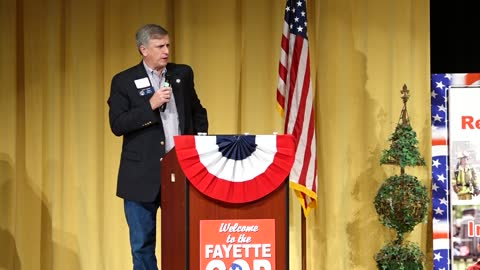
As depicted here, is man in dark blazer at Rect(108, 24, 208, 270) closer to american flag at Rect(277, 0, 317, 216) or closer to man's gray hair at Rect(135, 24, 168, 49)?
man's gray hair at Rect(135, 24, 168, 49)

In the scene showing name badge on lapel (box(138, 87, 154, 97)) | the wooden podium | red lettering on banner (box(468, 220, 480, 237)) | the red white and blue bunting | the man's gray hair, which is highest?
the man's gray hair

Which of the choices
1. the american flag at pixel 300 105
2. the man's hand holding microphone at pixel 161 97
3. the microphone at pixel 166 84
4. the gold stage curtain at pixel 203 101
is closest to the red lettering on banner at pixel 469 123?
the gold stage curtain at pixel 203 101

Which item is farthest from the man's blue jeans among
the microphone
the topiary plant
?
the topiary plant

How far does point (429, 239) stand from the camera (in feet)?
17.9

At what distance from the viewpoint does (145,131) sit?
12.4ft

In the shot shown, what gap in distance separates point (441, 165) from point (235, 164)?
236 cm

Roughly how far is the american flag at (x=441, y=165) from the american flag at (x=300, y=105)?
2.57 feet

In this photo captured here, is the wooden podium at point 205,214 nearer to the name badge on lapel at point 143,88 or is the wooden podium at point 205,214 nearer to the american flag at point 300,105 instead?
the name badge on lapel at point 143,88

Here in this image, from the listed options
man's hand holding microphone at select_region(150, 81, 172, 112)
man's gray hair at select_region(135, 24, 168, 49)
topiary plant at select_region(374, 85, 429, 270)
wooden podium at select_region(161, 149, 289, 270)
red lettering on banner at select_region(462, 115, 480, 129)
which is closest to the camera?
wooden podium at select_region(161, 149, 289, 270)

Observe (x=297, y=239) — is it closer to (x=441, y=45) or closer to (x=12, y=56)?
(x=441, y=45)

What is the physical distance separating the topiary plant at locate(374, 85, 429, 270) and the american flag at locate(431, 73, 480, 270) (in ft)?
0.42

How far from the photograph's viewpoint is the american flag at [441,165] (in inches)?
195

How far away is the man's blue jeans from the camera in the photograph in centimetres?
376

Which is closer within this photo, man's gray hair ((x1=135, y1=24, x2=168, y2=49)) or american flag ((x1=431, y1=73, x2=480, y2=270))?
man's gray hair ((x1=135, y1=24, x2=168, y2=49))
